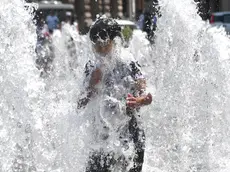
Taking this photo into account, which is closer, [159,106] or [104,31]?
[104,31]

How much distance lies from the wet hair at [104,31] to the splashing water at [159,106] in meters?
0.22

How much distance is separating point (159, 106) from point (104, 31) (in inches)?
123

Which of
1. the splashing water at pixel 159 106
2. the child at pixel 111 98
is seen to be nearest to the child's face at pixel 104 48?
the child at pixel 111 98

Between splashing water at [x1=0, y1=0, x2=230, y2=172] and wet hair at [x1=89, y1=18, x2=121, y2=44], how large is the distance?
22 cm

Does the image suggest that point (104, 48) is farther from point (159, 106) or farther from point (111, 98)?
point (159, 106)

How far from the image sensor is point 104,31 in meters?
3.65

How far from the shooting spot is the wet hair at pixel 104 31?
365 centimetres

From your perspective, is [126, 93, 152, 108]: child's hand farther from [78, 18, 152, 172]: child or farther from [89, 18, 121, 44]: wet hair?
[89, 18, 121, 44]: wet hair

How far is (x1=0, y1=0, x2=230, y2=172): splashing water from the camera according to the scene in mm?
4340

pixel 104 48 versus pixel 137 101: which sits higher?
pixel 104 48

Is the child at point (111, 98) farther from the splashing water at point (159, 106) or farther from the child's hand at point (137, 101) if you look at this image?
the splashing water at point (159, 106)

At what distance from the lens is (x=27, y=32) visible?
500 cm

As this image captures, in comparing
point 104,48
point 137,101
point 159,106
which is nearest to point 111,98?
point 137,101

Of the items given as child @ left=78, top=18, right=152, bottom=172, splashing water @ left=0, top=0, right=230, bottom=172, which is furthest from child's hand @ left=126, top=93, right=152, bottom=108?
splashing water @ left=0, top=0, right=230, bottom=172
